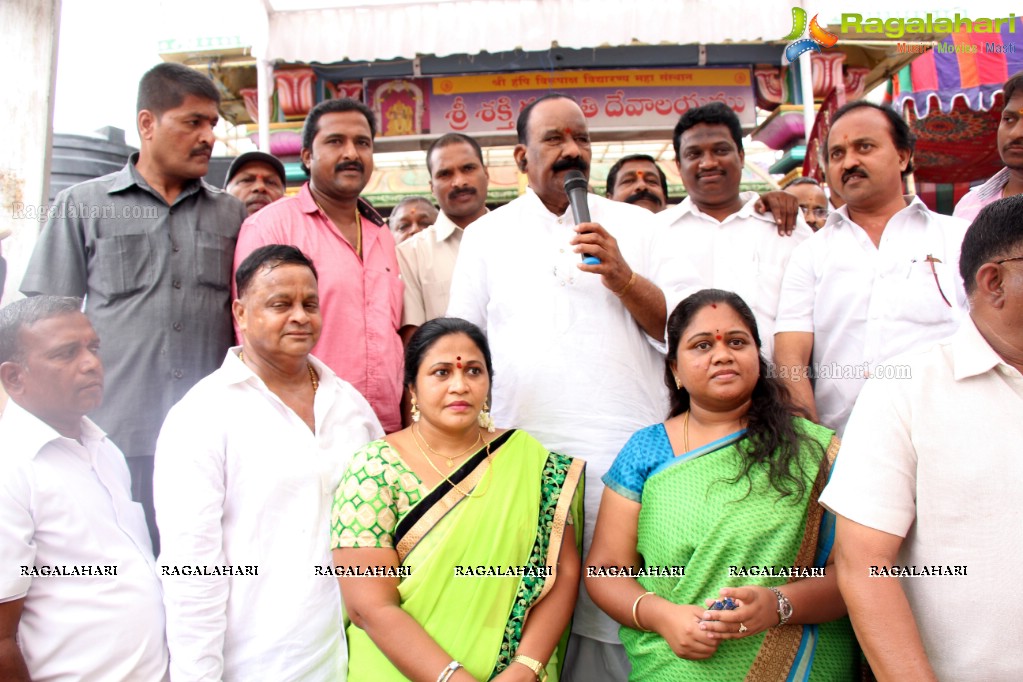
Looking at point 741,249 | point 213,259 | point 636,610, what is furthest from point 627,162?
point 636,610

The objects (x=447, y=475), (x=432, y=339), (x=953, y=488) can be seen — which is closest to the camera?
(x=953, y=488)

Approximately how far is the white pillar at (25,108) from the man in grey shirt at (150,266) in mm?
205

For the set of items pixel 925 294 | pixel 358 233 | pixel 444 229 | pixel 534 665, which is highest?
pixel 444 229

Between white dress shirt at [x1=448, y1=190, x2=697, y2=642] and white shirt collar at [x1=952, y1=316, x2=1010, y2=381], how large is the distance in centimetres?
107

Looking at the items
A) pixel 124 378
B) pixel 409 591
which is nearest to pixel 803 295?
pixel 409 591

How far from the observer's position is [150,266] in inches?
101

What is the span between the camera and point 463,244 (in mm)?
2896

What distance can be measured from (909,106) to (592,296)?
441cm

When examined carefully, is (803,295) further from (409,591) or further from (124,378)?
(124,378)

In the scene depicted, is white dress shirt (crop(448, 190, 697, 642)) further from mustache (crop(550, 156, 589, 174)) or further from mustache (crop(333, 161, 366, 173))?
mustache (crop(333, 161, 366, 173))

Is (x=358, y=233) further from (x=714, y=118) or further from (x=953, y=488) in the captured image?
(x=953, y=488)

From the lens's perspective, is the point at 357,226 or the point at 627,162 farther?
the point at 627,162

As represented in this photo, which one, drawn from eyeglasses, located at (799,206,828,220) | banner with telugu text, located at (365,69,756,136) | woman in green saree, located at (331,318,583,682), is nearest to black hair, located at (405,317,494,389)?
woman in green saree, located at (331,318,583,682)

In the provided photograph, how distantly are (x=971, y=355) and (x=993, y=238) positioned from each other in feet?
0.87
